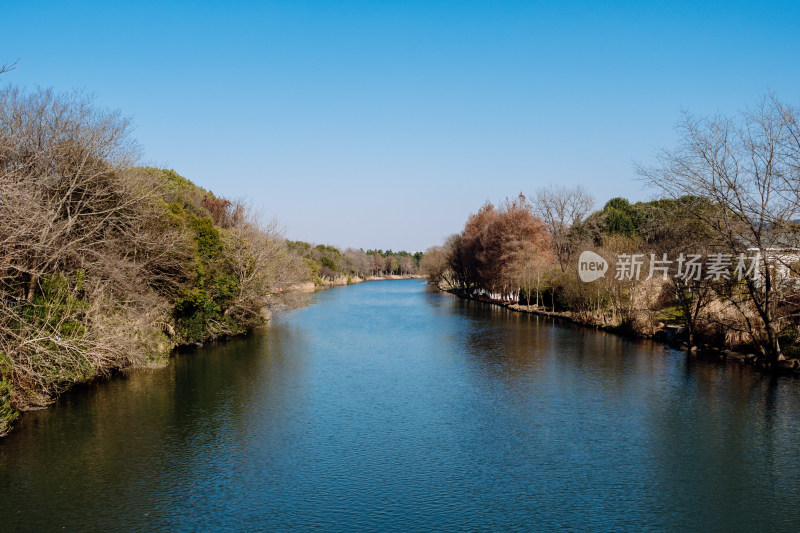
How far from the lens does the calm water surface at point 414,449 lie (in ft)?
37.1

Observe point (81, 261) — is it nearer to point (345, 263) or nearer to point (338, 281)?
point (338, 281)

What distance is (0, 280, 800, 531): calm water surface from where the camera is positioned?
11.3 m

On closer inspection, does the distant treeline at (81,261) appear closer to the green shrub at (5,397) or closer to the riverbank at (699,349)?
the green shrub at (5,397)

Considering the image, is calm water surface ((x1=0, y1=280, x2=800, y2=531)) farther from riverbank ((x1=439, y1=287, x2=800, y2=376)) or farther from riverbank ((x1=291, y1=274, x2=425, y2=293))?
riverbank ((x1=291, y1=274, x2=425, y2=293))

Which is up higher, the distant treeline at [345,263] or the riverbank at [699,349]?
the distant treeline at [345,263]

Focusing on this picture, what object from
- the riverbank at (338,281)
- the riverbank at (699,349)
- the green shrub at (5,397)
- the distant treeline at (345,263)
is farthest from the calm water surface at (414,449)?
the riverbank at (338,281)

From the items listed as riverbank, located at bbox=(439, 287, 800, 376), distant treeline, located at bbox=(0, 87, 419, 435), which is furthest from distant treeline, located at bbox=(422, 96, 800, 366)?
distant treeline, located at bbox=(0, 87, 419, 435)

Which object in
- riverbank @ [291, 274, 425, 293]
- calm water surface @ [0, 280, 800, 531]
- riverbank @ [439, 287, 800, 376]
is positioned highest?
riverbank @ [291, 274, 425, 293]

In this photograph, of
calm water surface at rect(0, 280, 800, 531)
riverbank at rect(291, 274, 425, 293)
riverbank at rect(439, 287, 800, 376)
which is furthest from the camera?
riverbank at rect(291, 274, 425, 293)

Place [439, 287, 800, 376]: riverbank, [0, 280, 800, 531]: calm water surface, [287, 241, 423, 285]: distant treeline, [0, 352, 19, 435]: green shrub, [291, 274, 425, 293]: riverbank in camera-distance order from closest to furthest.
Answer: [0, 280, 800, 531]: calm water surface, [0, 352, 19, 435]: green shrub, [439, 287, 800, 376]: riverbank, [291, 274, 425, 293]: riverbank, [287, 241, 423, 285]: distant treeline

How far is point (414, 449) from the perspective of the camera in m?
14.9

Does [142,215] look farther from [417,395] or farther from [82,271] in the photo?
[417,395]

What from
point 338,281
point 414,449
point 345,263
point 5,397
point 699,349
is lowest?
point 414,449

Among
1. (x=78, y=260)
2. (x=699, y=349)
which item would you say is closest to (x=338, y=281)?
(x=699, y=349)
